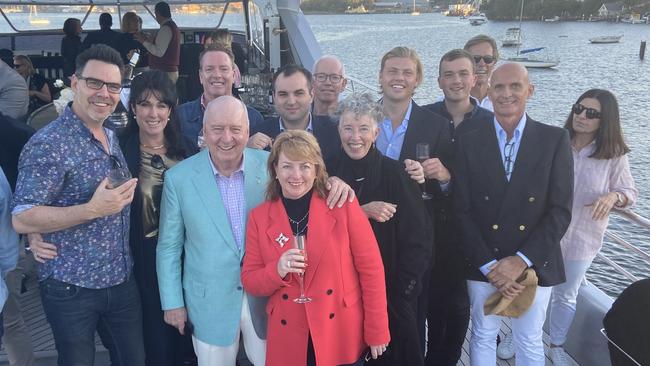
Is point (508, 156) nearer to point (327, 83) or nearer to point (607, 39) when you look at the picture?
point (327, 83)

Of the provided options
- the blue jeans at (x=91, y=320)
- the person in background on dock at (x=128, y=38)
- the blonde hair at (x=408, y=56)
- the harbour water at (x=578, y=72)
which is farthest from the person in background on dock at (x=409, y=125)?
the person in background on dock at (x=128, y=38)

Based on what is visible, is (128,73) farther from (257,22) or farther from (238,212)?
(257,22)

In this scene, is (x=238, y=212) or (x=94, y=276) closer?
(x=94, y=276)

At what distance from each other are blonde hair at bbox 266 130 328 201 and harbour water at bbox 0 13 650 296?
6308mm

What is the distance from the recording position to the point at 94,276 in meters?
2.29

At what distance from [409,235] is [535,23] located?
91.0m

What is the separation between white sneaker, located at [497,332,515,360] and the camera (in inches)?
137

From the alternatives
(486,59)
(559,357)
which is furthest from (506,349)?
(486,59)

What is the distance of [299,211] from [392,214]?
0.46 meters

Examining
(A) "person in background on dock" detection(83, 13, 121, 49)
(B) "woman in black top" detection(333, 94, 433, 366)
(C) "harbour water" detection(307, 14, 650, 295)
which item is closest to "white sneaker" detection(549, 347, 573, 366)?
(B) "woman in black top" detection(333, 94, 433, 366)

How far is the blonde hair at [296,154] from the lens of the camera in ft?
7.16

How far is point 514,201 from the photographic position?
8.87ft

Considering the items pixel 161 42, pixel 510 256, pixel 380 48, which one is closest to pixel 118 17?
pixel 161 42

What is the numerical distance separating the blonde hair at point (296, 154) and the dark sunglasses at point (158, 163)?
0.60 m
